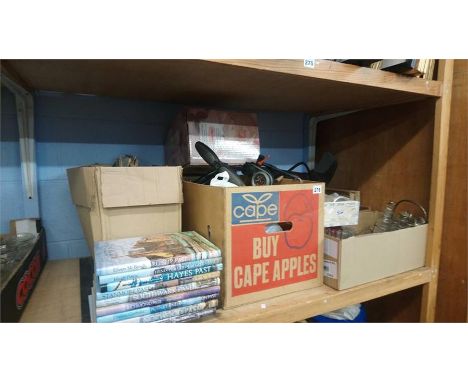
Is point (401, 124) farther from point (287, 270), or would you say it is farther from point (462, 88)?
point (287, 270)

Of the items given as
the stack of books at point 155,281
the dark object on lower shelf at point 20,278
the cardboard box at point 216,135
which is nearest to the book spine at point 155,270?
the stack of books at point 155,281

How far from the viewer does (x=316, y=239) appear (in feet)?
2.24

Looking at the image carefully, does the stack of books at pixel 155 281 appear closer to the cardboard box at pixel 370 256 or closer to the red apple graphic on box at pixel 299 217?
the red apple graphic on box at pixel 299 217

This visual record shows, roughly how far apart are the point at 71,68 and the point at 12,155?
1.26 feet

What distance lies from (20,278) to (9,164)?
0.40 meters

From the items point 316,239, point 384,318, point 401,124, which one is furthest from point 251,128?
point 384,318

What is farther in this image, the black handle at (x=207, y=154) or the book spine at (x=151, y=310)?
the black handle at (x=207, y=154)

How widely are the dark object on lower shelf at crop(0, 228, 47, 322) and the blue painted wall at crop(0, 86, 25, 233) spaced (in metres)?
0.13

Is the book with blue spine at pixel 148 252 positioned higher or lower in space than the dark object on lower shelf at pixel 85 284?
higher

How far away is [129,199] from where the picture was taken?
0.60m

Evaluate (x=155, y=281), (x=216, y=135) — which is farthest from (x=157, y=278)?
(x=216, y=135)

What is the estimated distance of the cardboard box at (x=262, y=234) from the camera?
586mm

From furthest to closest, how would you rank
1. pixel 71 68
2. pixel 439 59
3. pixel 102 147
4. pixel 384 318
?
pixel 384 318, pixel 102 147, pixel 439 59, pixel 71 68

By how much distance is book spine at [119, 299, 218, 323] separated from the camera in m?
0.48
